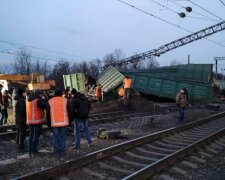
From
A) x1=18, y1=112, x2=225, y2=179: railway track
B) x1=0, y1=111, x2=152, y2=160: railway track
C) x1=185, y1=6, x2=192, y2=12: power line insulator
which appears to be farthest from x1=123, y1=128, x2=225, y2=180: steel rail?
x1=185, y1=6, x2=192, y2=12: power line insulator

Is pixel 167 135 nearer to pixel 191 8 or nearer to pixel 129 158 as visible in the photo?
pixel 129 158

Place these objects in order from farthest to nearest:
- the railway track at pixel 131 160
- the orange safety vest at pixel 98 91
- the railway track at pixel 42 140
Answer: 1. the orange safety vest at pixel 98 91
2. the railway track at pixel 42 140
3. the railway track at pixel 131 160

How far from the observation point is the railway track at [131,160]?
29.1ft

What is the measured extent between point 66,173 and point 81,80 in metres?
23.4

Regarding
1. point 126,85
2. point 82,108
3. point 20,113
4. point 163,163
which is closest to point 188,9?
point 126,85

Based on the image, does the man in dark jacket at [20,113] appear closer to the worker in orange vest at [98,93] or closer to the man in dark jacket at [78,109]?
the man in dark jacket at [78,109]

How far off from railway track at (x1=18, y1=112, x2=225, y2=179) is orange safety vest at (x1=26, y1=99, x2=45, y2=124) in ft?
6.30

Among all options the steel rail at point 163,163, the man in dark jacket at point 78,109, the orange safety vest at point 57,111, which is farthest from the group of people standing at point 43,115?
the steel rail at point 163,163

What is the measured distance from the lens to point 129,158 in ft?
36.3

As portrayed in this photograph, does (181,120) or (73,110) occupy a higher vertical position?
(73,110)

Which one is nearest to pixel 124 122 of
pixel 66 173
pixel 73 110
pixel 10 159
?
Result: pixel 73 110

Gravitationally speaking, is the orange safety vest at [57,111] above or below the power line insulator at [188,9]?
below

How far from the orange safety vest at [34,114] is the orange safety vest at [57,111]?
415mm

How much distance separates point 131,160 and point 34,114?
2962 mm
